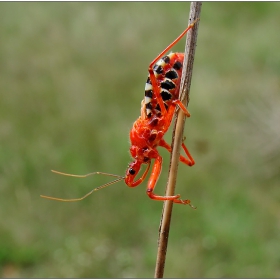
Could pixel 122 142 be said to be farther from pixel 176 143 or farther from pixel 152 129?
pixel 176 143

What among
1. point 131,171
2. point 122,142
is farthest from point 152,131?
point 122,142

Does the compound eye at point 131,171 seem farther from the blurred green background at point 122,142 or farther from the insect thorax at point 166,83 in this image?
the blurred green background at point 122,142

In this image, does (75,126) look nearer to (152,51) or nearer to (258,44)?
(152,51)

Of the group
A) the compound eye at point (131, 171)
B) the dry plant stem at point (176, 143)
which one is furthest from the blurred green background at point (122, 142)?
the dry plant stem at point (176, 143)

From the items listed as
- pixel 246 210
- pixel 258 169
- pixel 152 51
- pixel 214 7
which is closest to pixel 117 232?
pixel 246 210

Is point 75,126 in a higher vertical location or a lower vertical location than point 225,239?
higher
